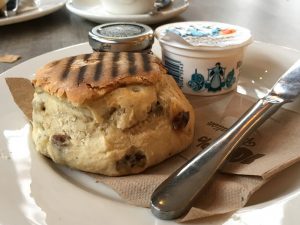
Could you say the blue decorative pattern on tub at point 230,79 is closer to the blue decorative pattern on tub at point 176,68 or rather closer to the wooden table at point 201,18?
the blue decorative pattern on tub at point 176,68

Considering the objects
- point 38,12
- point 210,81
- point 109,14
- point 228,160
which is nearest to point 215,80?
point 210,81

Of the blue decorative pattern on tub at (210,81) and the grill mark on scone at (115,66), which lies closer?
the grill mark on scone at (115,66)

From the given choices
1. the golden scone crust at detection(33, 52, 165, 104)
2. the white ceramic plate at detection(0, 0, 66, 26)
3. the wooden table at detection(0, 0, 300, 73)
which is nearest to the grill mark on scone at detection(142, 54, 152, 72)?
the golden scone crust at detection(33, 52, 165, 104)

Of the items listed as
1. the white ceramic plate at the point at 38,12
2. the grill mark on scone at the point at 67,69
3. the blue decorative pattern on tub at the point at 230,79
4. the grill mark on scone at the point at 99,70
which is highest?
the grill mark on scone at the point at 99,70

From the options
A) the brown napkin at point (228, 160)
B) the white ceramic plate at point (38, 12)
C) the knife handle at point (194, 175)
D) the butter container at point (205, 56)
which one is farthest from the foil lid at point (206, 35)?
the white ceramic plate at point (38, 12)

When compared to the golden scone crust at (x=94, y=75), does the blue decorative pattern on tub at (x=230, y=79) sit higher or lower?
lower

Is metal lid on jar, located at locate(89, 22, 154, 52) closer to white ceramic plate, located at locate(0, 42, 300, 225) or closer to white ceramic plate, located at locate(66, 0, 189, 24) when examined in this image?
white ceramic plate, located at locate(0, 42, 300, 225)
